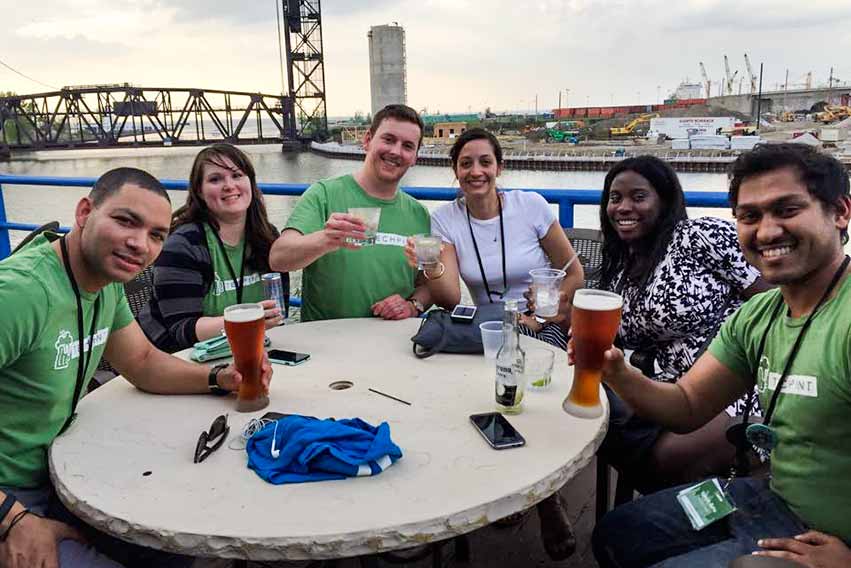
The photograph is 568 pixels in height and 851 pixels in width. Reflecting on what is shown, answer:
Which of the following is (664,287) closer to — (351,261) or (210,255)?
(351,261)

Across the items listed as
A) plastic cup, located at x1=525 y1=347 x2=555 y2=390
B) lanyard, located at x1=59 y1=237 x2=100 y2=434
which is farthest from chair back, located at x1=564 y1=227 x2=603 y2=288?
lanyard, located at x1=59 y1=237 x2=100 y2=434

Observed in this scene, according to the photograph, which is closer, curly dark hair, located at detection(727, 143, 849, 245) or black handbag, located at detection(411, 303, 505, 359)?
curly dark hair, located at detection(727, 143, 849, 245)

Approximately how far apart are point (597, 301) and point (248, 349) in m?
→ 0.77

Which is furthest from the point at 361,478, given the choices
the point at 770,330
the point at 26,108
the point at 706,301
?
the point at 26,108

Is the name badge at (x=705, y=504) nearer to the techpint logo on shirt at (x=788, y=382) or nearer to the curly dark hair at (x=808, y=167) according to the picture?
the techpint logo on shirt at (x=788, y=382)

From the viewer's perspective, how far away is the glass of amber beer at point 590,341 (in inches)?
46.4

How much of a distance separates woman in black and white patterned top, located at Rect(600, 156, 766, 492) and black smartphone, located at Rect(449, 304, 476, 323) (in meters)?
0.48

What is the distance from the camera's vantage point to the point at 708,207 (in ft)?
7.50

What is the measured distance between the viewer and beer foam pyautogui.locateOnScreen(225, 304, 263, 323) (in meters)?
1.25

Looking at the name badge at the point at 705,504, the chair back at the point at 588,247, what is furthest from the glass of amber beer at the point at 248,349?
the chair back at the point at 588,247

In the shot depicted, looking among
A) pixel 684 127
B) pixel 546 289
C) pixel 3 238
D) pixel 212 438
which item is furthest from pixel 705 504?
pixel 684 127

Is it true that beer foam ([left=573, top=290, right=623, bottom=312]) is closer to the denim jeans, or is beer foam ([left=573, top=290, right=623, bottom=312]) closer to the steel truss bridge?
the denim jeans

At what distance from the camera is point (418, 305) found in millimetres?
2205

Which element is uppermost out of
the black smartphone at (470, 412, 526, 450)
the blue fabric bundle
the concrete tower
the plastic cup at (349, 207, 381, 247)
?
the concrete tower
